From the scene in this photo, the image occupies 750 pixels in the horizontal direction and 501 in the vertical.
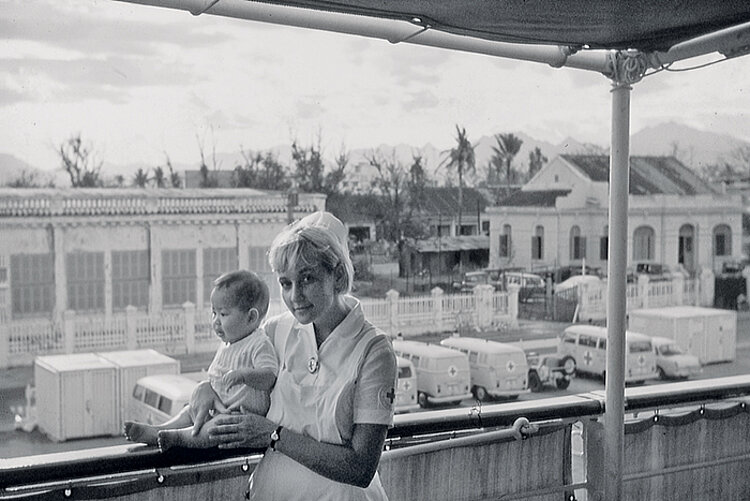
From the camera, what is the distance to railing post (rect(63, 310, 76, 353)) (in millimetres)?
4777

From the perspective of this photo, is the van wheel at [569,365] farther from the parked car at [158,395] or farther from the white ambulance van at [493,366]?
A: the parked car at [158,395]

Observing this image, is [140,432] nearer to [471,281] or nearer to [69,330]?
[69,330]

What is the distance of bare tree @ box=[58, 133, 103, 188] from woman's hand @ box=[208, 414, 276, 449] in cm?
349

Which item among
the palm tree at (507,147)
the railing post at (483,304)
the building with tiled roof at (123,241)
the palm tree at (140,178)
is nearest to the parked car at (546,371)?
the railing post at (483,304)

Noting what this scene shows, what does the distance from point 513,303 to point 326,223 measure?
519 cm

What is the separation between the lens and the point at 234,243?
4285 mm

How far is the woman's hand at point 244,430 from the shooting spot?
4.05ft

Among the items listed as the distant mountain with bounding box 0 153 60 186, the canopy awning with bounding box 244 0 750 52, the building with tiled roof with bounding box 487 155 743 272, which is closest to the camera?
the canopy awning with bounding box 244 0 750 52

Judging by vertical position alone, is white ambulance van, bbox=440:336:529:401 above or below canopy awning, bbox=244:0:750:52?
below

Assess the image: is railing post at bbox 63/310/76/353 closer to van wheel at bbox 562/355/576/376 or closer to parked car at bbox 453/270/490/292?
parked car at bbox 453/270/490/292

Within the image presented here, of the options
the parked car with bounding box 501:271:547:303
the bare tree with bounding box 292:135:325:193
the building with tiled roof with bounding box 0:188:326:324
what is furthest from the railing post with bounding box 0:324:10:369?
the parked car with bounding box 501:271:547:303

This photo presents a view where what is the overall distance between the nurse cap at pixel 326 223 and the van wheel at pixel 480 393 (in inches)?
154

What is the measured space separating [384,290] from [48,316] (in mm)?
2173

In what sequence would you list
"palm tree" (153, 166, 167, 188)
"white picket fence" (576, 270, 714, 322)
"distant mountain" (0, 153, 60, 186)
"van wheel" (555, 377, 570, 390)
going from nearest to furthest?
"distant mountain" (0, 153, 60, 186), "palm tree" (153, 166, 167, 188), "van wheel" (555, 377, 570, 390), "white picket fence" (576, 270, 714, 322)
